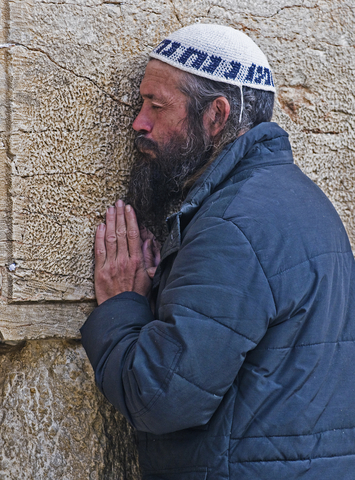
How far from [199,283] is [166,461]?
0.50 metres

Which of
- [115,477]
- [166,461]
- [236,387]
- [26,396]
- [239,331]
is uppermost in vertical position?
[239,331]

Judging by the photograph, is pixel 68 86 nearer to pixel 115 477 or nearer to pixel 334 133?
pixel 334 133

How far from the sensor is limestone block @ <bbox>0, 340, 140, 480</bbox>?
1.61 meters

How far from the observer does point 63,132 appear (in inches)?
63.6

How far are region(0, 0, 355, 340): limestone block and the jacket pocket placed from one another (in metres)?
0.54

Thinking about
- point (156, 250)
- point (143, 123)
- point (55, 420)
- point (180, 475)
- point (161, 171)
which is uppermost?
point (143, 123)

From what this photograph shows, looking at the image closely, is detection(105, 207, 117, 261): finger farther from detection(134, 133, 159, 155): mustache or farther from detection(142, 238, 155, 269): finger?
detection(134, 133, 159, 155): mustache

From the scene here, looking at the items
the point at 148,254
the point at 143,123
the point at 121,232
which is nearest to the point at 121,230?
the point at 121,232

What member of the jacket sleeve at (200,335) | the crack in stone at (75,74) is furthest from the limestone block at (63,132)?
the jacket sleeve at (200,335)

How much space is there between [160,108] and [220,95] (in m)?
0.19

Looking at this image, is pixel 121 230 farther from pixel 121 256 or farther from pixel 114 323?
pixel 114 323

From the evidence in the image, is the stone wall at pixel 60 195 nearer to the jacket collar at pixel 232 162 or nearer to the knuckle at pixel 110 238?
the knuckle at pixel 110 238

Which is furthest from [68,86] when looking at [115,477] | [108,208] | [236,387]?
[115,477]

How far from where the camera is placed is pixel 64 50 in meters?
1.60
